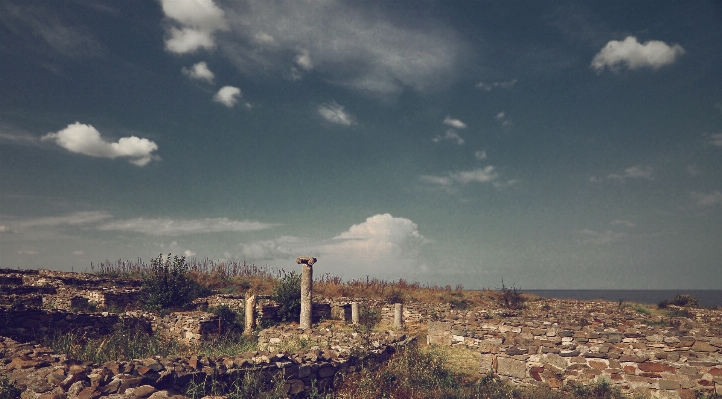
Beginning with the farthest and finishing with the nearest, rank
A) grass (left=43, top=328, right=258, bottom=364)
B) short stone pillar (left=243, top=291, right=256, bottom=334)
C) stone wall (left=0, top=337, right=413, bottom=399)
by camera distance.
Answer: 1. short stone pillar (left=243, top=291, right=256, bottom=334)
2. grass (left=43, top=328, right=258, bottom=364)
3. stone wall (left=0, top=337, right=413, bottom=399)

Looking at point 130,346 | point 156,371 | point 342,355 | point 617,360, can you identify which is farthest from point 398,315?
point 156,371

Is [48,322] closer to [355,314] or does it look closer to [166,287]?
[166,287]

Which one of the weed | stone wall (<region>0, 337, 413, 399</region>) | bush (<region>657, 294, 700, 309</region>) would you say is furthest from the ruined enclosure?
bush (<region>657, 294, 700, 309</region>)

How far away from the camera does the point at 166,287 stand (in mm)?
18328

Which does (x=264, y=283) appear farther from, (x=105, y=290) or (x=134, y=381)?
(x=134, y=381)

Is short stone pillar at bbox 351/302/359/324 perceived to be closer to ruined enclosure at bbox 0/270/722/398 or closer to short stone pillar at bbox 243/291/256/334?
ruined enclosure at bbox 0/270/722/398

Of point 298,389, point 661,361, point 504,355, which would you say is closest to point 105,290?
point 298,389

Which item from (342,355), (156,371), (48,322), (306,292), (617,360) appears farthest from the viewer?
(306,292)

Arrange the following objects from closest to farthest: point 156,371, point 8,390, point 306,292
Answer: point 8,390 → point 156,371 → point 306,292

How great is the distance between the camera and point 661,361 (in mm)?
8289

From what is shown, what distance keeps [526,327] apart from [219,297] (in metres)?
15.2

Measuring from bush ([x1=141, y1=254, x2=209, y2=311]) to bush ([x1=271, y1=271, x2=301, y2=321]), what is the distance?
445 centimetres

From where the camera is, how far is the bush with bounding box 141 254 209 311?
17953mm

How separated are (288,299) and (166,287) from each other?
590 cm
